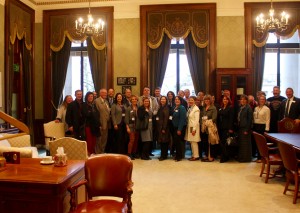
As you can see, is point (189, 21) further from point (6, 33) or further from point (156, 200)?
point (156, 200)

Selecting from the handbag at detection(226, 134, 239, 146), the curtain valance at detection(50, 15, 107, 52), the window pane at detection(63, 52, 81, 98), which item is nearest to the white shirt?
the handbag at detection(226, 134, 239, 146)

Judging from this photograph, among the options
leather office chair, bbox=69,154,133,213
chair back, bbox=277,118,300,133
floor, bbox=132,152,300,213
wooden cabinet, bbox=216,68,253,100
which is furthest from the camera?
wooden cabinet, bbox=216,68,253,100

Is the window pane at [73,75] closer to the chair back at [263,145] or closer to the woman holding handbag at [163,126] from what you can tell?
the woman holding handbag at [163,126]

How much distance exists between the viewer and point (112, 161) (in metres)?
3.04

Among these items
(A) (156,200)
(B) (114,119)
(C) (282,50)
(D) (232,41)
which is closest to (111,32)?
(B) (114,119)

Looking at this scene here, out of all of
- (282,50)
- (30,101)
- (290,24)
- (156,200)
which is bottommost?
(156,200)

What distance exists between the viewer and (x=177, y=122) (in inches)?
272

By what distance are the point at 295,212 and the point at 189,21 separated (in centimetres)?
582

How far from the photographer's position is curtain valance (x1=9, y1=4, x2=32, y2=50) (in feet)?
24.6

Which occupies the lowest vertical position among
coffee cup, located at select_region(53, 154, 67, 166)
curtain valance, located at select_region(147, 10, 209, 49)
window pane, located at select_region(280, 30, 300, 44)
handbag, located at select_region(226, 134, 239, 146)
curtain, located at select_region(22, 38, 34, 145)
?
handbag, located at select_region(226, 134, 239, 146)

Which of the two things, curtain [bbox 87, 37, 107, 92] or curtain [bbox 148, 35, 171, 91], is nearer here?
curtain [bbox 148, 35, 171, 91]

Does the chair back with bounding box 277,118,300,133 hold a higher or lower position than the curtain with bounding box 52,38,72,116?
lower

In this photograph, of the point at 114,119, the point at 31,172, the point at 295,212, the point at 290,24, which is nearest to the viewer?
the point at 31,172

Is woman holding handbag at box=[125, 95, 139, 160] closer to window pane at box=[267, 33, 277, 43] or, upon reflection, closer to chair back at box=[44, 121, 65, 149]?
chair back at box=[44, 121, 65, 149]
